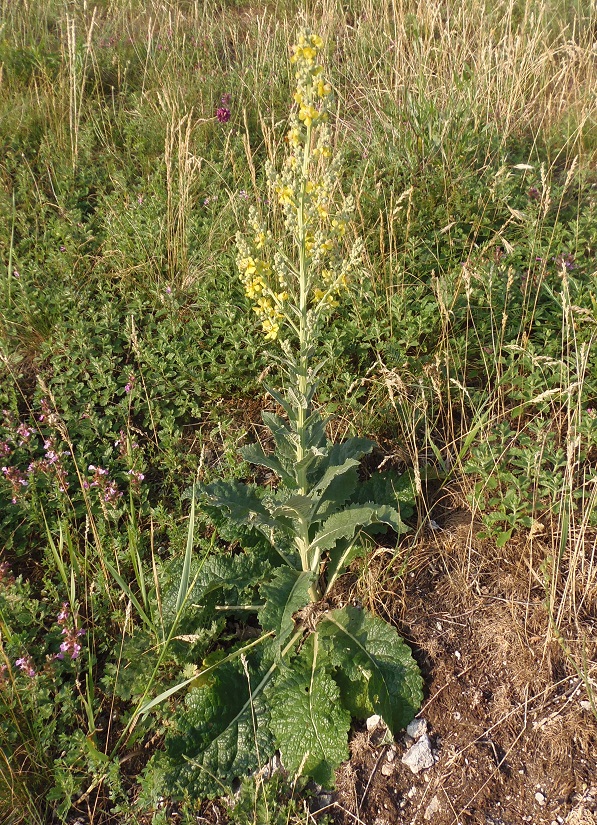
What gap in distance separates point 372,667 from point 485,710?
0.42 m

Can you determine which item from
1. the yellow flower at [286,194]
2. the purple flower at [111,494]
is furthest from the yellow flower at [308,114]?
the purple flower at [111,494]

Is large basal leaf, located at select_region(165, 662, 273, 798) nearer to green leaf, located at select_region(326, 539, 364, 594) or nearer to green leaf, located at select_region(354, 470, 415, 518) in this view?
green leaf, located at select_region(326, 539, 364, 594)

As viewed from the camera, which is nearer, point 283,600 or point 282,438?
point 283,600

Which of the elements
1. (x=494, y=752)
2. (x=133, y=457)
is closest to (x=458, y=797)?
(x=494, y=752)

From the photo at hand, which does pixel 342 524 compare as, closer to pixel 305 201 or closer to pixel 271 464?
pixel 271 464

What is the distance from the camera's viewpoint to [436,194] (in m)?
3.87

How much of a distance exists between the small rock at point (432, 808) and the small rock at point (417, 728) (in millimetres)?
203

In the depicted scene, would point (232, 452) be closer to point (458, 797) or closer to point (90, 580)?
point (90, 580)

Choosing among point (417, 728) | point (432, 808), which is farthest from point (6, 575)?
point (432, 808)

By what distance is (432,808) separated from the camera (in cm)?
216

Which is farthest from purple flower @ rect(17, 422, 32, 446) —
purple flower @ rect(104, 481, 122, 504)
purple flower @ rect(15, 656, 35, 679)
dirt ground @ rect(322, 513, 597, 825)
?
A: dirt ground @ rect(322, 513, 597, 825)

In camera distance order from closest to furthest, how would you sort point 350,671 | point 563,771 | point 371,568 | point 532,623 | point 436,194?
1. point 563,771
2. point 350,671
3. point 532,623
4. point 371,568
5. point 436,194

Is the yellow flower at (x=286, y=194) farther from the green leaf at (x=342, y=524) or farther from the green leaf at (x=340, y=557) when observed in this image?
the green leaf at (x=340, y=557)

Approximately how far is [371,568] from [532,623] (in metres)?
0.64
